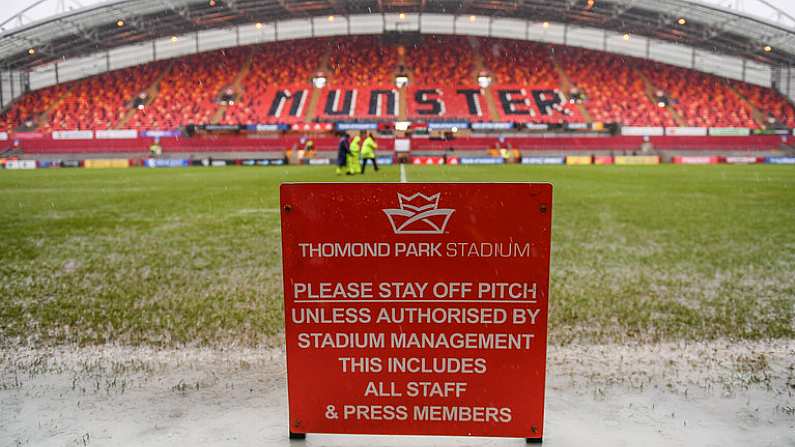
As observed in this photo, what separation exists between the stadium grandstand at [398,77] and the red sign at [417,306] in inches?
1635

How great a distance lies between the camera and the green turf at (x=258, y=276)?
3824 mm

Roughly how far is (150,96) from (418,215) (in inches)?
2141

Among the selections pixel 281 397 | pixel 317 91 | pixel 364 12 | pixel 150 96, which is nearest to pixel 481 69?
pixel 364 12

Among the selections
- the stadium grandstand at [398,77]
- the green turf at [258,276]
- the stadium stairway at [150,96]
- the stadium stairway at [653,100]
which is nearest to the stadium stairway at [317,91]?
the stadium grandstand at [398,77]

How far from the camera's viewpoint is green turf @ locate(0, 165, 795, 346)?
3.82 m

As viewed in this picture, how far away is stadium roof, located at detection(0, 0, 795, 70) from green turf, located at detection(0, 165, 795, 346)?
119ft

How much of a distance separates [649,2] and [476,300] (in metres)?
46.5

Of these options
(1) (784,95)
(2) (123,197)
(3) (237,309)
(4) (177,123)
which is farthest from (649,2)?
(3) (237,309)

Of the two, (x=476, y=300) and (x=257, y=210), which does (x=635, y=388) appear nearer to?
(x=476, y=300)

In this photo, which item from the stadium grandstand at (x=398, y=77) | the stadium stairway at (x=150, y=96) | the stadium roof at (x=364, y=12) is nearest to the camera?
the stadium roof at (x=364, y=12)

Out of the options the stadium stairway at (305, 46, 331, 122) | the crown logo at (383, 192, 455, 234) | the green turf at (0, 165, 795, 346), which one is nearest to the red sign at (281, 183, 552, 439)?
the crown logo at (383, 192, 455, 234)

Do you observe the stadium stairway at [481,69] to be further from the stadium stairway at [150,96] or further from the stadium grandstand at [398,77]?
the stadium stairway at [150,96]

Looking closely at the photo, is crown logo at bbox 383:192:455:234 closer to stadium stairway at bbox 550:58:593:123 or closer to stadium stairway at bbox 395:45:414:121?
stadium stairway at bbox 395:45:414:121

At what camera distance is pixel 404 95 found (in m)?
49.5
